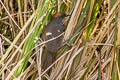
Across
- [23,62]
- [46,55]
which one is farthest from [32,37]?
[46,55]

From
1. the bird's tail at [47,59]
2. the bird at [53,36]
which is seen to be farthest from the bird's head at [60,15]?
the bird's tail at [47,59]

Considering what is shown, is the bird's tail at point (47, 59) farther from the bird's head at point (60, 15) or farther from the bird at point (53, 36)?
the bird's head at point (60, 15)

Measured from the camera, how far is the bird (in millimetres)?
1268

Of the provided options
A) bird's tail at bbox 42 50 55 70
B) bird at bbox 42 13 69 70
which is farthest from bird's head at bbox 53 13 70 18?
bird's tail at bbox 42 50 55 70

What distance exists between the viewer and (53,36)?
128cm

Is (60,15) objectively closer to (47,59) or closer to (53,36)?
(53,36)

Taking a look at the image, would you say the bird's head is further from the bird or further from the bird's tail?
the bird's tail

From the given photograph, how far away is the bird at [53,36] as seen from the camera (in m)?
1.27

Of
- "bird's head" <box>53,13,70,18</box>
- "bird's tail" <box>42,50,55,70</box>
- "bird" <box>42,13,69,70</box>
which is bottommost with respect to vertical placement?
"bird's tail" <box>42,50,55,70</box>

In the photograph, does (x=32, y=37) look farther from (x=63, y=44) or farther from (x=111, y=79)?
(x=111, y=79)

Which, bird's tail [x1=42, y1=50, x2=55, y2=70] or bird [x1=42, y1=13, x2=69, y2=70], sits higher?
bird [x1=42, y1=13, x2=69, y2=70]

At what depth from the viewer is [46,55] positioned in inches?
52.4

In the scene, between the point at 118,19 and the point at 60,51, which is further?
the point at 60,51

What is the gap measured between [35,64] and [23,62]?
25cm
